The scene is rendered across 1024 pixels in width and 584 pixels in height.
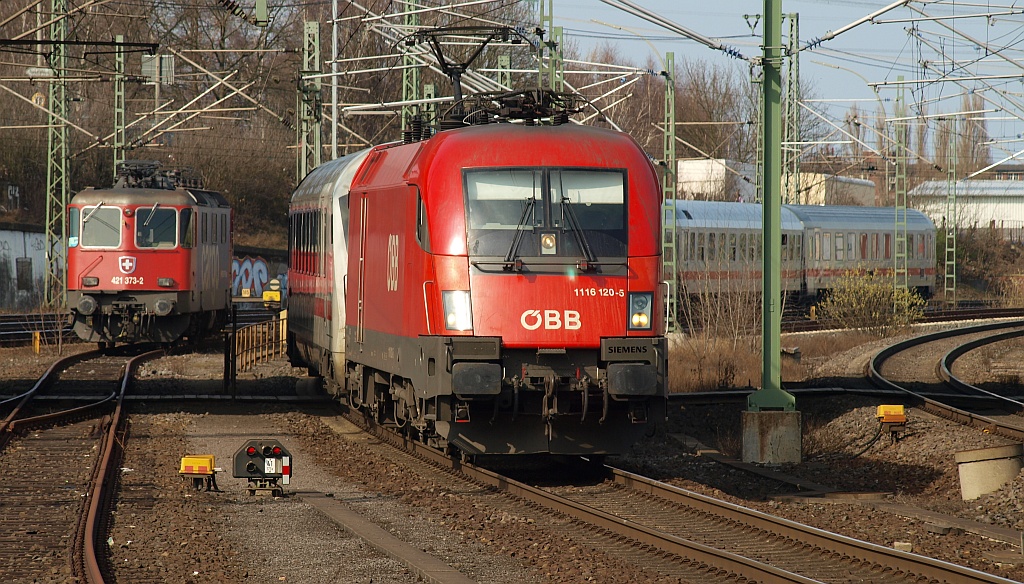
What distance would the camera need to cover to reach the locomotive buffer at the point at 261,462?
36.2ft

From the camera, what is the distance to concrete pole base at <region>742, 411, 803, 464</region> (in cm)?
1347

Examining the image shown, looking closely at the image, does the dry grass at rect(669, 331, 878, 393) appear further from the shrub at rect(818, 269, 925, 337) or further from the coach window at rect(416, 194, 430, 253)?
the coach window at rect(416, 194, 430, 253)

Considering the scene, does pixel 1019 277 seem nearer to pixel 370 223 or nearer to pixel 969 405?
pixel 969 405

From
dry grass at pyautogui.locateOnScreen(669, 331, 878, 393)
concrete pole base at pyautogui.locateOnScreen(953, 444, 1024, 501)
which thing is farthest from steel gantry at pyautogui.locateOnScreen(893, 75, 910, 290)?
concrete pole base at pyautogui.locateOnScreen(953, 444, 1024, 501)

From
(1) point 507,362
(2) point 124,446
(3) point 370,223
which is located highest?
(3) point 370,223

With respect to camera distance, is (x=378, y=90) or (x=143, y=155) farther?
(x=378, y=90)

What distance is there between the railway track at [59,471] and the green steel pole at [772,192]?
7.17 meters

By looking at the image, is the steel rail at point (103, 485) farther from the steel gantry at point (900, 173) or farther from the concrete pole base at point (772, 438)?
the steel gantry at point (900, 173)

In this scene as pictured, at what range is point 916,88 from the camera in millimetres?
35125

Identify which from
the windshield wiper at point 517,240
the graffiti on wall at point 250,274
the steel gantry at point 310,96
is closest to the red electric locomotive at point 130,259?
Result: the steel gantry at point 310,96

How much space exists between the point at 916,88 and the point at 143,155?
32069mm

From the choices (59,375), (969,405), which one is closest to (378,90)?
(59,375)

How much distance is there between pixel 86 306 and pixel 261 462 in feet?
48.1

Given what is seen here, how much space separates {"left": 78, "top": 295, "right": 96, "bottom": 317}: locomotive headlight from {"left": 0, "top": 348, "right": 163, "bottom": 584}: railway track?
2.07 metres
